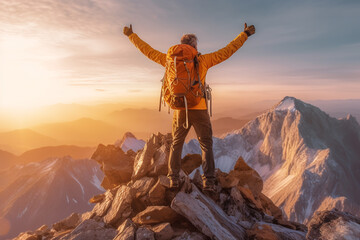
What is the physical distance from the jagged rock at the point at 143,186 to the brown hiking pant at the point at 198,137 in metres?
1.84

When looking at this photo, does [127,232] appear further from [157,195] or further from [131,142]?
[131,142]

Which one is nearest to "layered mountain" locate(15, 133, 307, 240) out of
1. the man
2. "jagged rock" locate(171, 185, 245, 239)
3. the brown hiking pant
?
"jagged rock" locate(171, 185, 245, 239)

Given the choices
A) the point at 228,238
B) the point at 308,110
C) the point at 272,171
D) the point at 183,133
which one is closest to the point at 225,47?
the point at 183,133

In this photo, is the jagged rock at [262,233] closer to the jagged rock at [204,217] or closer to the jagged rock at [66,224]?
the jagged rock at [204,217]

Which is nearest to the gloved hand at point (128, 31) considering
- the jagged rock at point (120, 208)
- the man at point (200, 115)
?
the man at point (200, 115)

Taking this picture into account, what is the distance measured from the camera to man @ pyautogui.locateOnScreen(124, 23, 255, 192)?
6457mm

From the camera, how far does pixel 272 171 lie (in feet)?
401

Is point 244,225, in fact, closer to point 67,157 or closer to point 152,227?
point 152,227

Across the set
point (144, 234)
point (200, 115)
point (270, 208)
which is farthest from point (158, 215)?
point (270, 208)

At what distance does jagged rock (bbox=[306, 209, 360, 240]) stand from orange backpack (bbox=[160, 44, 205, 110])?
471cm

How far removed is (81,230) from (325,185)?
343ft

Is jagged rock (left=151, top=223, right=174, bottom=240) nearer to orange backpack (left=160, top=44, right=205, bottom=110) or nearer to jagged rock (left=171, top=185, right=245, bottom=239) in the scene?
jagged rock (left=171, top=185, right=245, bottom=239)

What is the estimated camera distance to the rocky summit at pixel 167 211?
7.18m

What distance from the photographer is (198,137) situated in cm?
719
